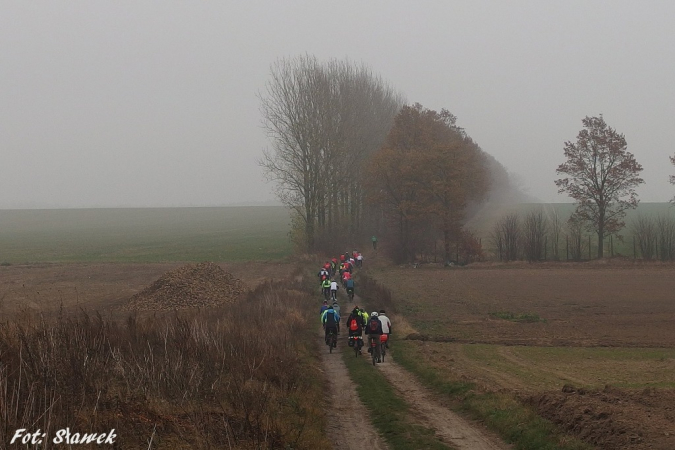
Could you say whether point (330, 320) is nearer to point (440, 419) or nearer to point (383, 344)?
point (383, 344)

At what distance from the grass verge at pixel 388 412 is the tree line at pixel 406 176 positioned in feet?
133

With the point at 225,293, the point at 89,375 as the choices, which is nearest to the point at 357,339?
the point at 89,375

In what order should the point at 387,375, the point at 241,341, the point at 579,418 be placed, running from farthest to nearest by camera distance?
the point at 387,375 → the point at 241,341 → the point at 579,418

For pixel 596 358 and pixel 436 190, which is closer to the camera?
pixel 596 358

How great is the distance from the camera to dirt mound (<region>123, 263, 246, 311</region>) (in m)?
31.3

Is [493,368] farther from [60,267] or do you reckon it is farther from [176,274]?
[60,267]

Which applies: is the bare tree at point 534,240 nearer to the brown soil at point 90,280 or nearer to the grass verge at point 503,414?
the brown soil at point 90,280

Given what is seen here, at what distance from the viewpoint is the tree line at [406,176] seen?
2261 inches

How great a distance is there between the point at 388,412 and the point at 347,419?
3.07 feet

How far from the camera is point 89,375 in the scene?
8.88m

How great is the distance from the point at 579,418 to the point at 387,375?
7.81 metres

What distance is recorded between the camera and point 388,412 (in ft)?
42.7

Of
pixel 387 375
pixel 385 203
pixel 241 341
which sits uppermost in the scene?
pixel 385 203

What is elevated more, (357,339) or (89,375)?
(89,375)
